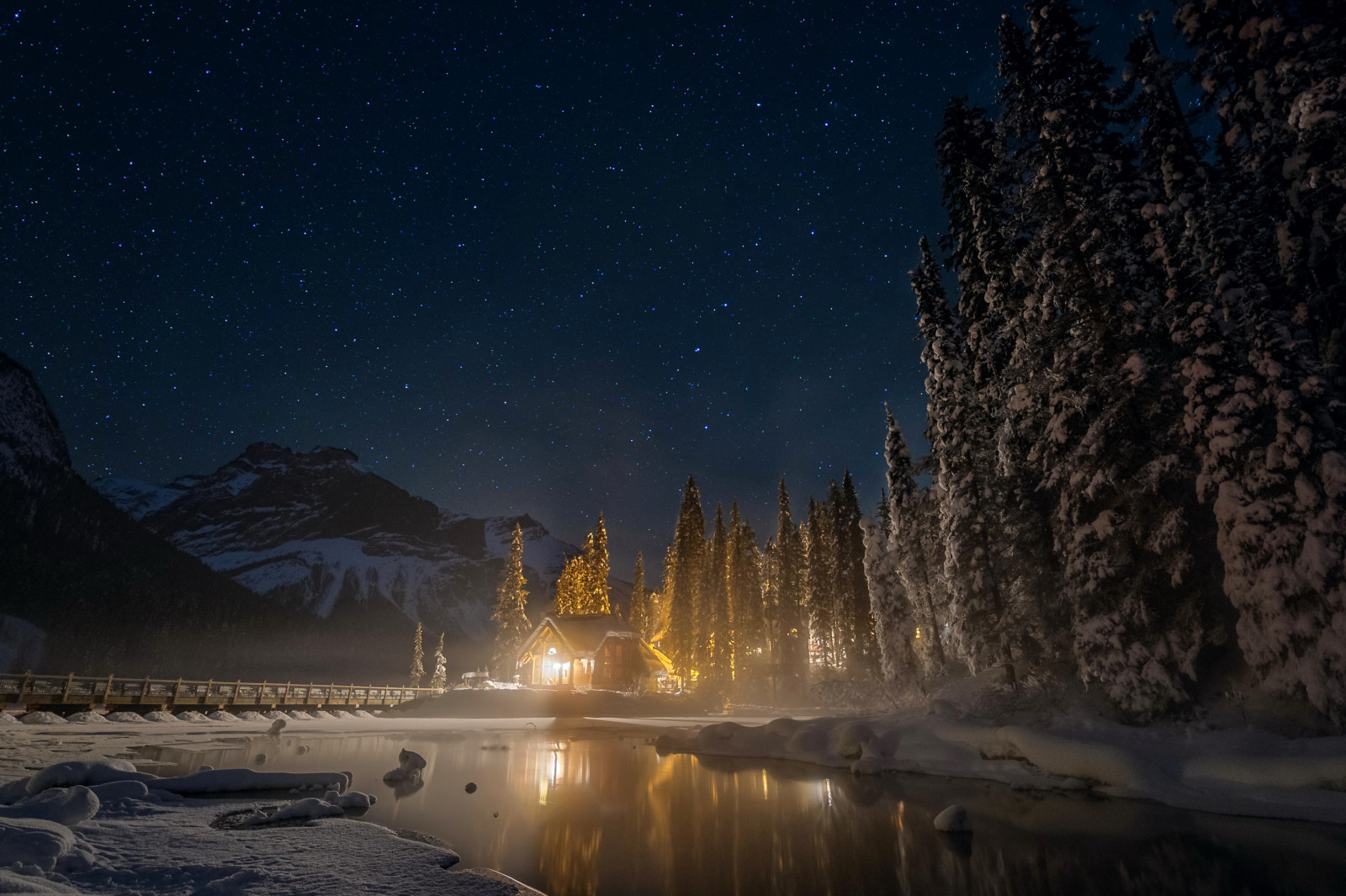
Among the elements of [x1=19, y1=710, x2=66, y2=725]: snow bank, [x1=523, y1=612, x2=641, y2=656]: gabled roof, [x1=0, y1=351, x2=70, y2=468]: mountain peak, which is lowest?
[x1=19, y1=710, x2=66, y2=725]: snow bank

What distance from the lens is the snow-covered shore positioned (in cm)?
568

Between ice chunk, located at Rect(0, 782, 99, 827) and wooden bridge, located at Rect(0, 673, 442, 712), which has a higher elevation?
ice chunk, located at Rect(0, 782, 99, 827)

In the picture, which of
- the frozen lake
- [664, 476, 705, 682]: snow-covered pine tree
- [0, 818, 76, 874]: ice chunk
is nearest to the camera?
[0, 818, 76, 874]: ice chunk

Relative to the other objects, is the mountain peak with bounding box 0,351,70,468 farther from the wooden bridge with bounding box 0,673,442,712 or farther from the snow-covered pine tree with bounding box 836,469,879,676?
the snow-covered pine tree with bounding box 836,469,879,676

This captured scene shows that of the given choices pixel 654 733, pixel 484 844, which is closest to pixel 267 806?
pixel 484 844

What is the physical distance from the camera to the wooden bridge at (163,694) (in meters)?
27.9

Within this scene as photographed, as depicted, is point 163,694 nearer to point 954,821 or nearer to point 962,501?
point 954,821

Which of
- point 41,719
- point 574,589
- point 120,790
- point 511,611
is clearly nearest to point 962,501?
point 120,790

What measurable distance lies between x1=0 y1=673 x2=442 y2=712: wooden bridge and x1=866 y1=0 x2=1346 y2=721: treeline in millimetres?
39506

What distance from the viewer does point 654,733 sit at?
27.9 meters

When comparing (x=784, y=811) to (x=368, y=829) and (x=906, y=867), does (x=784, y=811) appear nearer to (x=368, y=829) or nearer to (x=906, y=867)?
(x=906, y=867)

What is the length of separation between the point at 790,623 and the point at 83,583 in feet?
300

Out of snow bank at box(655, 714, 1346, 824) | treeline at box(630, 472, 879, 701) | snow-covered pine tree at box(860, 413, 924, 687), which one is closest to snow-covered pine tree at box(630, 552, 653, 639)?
treeline at box(630, 472, 879, 701)

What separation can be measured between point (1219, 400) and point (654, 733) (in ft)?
78.9
